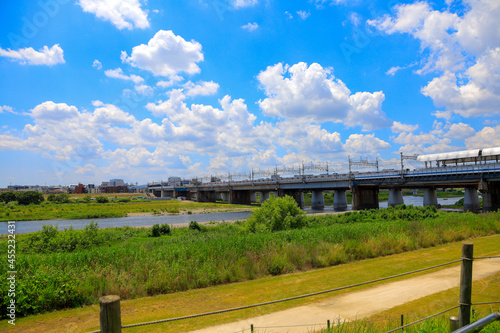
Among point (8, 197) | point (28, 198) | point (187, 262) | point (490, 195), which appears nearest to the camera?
point (187, 262)

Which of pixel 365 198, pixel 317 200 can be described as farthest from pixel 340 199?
pixel 365 198

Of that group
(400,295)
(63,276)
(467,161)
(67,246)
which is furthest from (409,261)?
(467,161)

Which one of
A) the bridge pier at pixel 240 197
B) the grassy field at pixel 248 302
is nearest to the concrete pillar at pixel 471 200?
the grassy field at pixel 248 302

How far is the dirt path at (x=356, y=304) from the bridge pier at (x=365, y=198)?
72.7 metres

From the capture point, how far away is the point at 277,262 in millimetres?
16625

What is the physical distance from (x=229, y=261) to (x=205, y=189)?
143788mm

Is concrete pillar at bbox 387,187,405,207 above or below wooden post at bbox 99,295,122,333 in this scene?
below

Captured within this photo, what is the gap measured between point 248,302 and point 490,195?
58139mm

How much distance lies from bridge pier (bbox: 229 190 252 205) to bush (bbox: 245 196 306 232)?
10548 centimetres

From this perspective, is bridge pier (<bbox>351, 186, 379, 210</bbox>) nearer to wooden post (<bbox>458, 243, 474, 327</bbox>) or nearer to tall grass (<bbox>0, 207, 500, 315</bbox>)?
tall grass (<bbox>0, 207, 500, 315</bbox>)

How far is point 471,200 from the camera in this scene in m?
60.9

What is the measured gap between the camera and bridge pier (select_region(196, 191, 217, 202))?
166 meters

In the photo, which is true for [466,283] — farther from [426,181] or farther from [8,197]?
[8,197]

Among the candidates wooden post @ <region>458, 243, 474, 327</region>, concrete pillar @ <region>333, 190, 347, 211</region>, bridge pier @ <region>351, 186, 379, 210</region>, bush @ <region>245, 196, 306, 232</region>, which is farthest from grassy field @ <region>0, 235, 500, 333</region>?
concrete pillar @ <region>333, 190, 347, 211</region>
